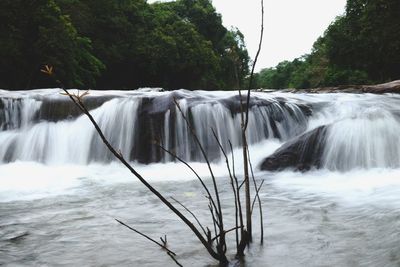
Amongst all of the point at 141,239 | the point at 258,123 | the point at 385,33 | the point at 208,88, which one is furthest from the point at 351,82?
the point at 141,239

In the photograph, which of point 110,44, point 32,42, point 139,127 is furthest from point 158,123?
point 110,44

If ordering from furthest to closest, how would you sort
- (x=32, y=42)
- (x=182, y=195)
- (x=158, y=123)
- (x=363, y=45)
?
1. (x=363, y=45)
2. (x=32, y=42)
3. (x=158, y=123)
4. (x=182, y=195)

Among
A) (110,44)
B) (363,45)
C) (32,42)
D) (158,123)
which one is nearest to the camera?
(158,123)

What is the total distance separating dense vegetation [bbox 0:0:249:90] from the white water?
1.46 metres

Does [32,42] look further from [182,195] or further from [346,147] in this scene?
[346,147]

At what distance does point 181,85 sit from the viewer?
36.6m

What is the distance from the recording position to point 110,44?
28.7 meters

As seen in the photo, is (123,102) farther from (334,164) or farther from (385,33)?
(385,33)

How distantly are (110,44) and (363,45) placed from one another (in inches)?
657

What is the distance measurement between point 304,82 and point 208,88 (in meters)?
24.4

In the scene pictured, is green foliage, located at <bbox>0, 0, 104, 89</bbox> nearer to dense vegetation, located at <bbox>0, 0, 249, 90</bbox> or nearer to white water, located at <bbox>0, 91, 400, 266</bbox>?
dense vegetation, located at <bbox>0, 0, 249, 90</bbox>

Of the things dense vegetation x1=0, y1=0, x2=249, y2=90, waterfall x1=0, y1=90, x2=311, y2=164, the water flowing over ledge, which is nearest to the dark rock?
the water flowing over ledge

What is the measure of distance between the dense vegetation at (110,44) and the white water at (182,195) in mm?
1463

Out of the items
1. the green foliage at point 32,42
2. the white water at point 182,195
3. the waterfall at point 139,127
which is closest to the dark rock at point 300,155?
the white water at point 182,195
